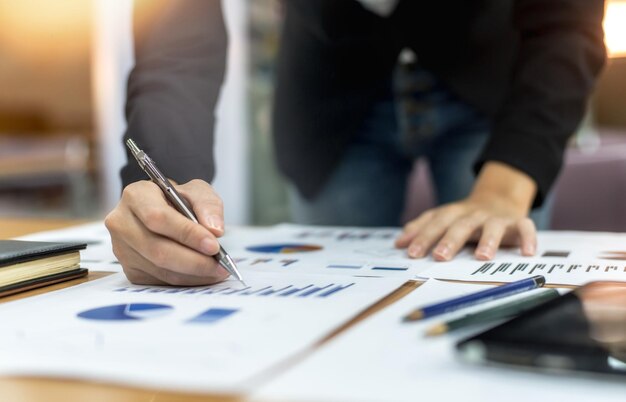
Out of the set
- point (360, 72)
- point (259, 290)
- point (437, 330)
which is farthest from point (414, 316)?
point (360, 72)

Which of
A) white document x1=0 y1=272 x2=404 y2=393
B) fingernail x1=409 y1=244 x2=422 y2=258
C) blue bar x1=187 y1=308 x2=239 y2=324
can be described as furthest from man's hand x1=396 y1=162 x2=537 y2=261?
blue bar x1=187 y1=308 x2=239 y2=324

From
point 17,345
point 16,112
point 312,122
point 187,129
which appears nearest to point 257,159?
point 312,122

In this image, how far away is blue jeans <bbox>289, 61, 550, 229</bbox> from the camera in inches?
37.5

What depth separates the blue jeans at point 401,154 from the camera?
0.95m

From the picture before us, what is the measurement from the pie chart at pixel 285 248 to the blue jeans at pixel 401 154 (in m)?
0.33

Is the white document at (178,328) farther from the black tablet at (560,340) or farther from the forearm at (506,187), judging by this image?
the forearm at (506,187)

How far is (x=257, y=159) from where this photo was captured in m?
2.26

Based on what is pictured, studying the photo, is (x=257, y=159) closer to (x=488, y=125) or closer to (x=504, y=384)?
(x=488, y=125)

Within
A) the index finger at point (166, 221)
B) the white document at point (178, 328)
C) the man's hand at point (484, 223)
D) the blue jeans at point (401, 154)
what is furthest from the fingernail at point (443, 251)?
the blue jeans at point (401, 154)

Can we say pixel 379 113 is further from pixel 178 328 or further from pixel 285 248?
pixel 178 328

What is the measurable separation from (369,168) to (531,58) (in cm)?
30

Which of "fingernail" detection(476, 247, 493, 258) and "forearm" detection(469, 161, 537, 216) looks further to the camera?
"forearm" detection(469, 161, 537, 216)

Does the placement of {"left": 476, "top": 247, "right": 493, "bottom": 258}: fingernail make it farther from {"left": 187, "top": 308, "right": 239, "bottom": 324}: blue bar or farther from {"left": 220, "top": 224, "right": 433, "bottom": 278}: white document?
{"left": 187, "top": 308, "right": 239, "bottom": 324}: blue bar

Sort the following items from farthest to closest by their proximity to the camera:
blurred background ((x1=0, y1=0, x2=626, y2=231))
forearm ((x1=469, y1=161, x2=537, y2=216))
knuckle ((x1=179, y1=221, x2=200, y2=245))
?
blurred background ((x1=0, y1=0, x2=626, y2=231)) → forearm ((x1=469, y1=161, x2=537, y2=216)) → knuckle ((x1=179, y1=221, x2=200, y2=245))
